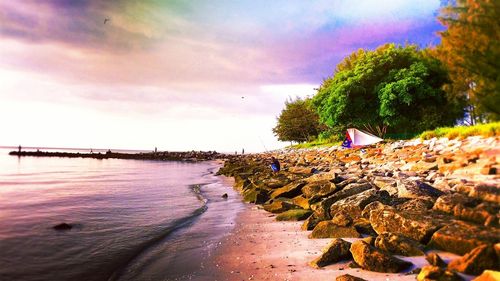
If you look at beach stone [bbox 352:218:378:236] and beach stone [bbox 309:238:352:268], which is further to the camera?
beach stone [bbox 352:218:378:236]

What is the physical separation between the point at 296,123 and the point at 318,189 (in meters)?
64.0

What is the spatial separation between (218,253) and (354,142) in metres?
26.0

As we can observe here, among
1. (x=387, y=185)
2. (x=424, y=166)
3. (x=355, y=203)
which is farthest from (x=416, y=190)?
(x=424, y=166)

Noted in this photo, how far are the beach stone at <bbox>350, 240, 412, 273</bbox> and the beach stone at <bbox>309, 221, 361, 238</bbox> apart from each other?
5.73ft

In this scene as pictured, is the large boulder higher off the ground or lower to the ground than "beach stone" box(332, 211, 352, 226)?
higher

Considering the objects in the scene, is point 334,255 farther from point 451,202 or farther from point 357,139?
point 357,139

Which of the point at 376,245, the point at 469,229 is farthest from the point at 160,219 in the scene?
the point at 469,229

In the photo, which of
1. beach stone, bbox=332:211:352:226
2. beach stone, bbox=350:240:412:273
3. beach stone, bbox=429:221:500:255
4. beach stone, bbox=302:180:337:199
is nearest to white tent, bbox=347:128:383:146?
beach stone, bbox=302:180:337:199

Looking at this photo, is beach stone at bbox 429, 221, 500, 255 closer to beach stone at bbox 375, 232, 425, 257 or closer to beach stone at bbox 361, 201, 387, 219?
beach stone at bbox 375, 232, 425, 257

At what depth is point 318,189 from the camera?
11.2m

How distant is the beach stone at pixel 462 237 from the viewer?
4930 mm

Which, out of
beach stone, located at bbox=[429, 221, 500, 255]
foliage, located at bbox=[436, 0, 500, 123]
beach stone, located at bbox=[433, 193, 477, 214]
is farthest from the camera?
foliage, located at bbox=[436, 0, 500, 123]

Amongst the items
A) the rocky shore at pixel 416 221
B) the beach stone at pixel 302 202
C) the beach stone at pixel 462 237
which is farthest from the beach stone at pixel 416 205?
the beach stone at pixel 302 202

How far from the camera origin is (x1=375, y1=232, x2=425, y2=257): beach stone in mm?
5195
